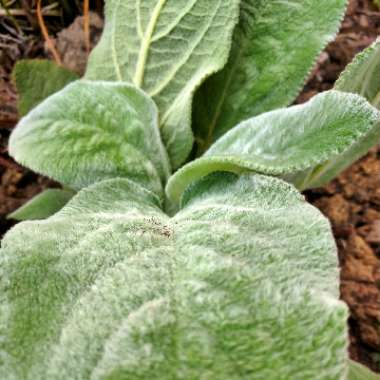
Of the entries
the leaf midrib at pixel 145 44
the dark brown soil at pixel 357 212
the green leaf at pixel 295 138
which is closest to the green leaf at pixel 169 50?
the leaf midrib at pixel 145 44

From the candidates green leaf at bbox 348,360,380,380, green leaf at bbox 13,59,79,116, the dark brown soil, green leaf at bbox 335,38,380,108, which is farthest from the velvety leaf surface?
green leaf at bbox 13,59,79,116

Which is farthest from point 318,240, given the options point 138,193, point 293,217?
point 138,193

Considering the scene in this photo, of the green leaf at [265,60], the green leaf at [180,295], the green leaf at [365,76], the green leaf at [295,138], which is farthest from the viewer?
the green leaf at [265,60]

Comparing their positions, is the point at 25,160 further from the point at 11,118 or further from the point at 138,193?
the point at 11,118

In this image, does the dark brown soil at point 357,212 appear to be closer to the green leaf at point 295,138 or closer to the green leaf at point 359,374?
the green leaf at point 359,374

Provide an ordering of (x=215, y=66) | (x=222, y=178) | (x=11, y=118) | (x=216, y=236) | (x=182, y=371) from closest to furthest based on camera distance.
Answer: (x=182, y=371) < (x=216, y=236) < (x=222, y=178) < (x=215, y=66) < (x=11, y=118)

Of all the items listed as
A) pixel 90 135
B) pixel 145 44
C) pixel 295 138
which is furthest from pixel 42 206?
pixel 295 138
